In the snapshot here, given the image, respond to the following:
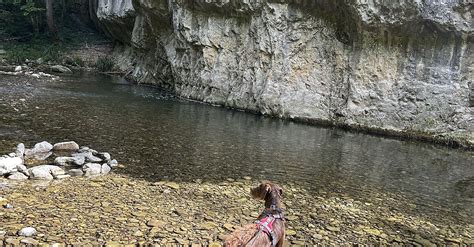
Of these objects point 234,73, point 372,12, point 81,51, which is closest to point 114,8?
point 81,51

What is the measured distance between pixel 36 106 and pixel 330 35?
14856 mm

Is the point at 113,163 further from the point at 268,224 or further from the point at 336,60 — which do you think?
the point at 336,60

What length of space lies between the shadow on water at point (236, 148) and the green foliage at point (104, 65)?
55.6 ft

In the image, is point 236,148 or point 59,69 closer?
point 236,148

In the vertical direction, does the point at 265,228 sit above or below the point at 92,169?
above

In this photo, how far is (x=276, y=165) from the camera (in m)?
11.3

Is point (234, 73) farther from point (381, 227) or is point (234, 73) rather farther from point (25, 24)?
point (25, 24)

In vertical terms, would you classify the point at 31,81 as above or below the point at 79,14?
below

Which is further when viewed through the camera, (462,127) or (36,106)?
(462,127)

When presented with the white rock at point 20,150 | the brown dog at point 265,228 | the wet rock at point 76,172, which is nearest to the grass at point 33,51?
the white rock at point 20,150

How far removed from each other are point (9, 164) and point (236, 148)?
6590mm

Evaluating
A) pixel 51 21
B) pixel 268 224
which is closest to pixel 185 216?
pixel 268 224

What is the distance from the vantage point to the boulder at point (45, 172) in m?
7.94

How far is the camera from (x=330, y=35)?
21.1m
